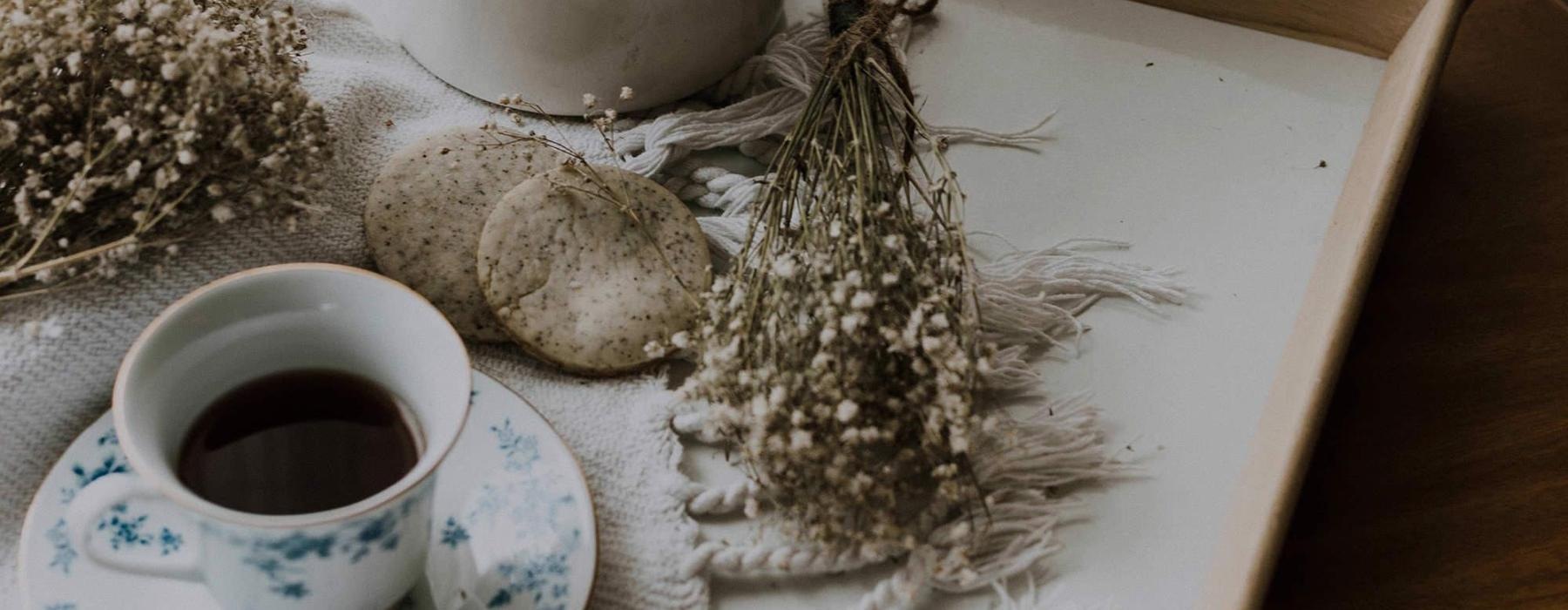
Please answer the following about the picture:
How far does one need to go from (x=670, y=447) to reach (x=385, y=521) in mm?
231

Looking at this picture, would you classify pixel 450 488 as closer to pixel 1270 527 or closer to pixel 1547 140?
pixel 1270 527

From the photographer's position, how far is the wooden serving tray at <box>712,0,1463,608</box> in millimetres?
704

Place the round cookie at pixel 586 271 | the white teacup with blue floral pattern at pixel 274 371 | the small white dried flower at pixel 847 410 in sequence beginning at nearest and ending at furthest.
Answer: the white teacup with blue floral pattern at pixel 274 371, the small white dried flower at pixel 847 410, the round cookie at pixel 586 271

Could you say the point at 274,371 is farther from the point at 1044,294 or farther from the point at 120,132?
the point at 1044,294

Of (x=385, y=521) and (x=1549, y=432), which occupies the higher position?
(x=1549, y=432)

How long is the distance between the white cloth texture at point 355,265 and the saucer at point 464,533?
0.04 meters

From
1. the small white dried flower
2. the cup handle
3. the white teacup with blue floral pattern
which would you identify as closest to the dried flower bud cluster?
the small white dried flower

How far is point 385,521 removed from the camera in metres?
0.53

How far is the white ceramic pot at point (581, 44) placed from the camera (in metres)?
0.84

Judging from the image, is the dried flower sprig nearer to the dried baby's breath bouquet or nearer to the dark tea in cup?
the dark tea in cup

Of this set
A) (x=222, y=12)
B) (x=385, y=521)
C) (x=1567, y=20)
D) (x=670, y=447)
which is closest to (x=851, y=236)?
(x=670, y=447)

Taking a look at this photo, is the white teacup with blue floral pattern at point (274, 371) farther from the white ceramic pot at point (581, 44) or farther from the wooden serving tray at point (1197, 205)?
the white ceramic pot at point (581, 44)

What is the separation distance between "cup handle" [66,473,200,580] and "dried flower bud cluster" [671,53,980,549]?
26cm

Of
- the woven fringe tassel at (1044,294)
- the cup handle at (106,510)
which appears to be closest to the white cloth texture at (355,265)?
the cup handle at (106,510)
